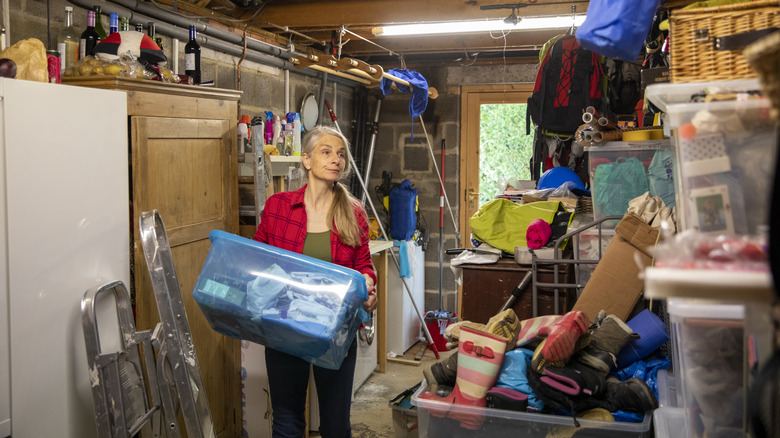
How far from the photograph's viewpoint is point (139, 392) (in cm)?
224

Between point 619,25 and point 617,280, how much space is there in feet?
4.33

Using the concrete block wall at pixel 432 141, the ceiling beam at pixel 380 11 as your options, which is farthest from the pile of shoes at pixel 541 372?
the concrete block wall at pixel 432 141

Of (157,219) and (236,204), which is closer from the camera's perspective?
(157,219)

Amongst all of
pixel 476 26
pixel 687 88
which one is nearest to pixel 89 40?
pixel 687 88

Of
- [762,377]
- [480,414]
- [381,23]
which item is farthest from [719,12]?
[381,23]

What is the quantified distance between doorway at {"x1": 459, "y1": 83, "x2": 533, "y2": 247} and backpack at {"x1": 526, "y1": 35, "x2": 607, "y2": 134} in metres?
2.04

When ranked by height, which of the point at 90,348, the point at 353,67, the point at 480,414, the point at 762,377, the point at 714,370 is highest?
the point at 353,67

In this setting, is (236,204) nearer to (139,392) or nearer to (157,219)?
(157,219)

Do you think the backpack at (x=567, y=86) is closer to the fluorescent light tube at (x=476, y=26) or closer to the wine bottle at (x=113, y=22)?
the fluorescent light tube at (x=476, y=26)

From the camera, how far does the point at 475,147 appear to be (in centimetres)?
583

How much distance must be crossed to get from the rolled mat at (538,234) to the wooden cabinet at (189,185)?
132 cm

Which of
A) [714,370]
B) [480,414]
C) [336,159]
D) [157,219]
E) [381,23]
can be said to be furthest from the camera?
[381,23]

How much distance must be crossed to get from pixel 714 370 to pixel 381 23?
10.2ft

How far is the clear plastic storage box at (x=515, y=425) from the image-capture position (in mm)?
2012
